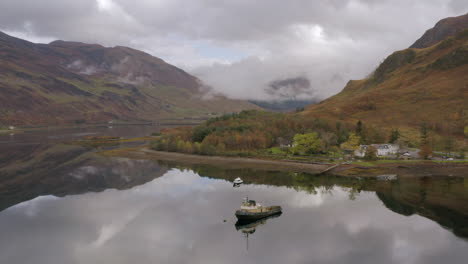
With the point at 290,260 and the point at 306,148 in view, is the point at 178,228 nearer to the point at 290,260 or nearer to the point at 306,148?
the point at 290,260

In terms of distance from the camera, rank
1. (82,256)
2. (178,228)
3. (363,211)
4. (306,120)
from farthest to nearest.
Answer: (306,120)
(363,211)
(178,228)
(82,256)

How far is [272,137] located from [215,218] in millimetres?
90555

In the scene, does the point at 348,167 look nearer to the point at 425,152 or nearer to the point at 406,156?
the point at 406,156

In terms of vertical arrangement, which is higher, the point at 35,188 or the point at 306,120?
the point at 306,120

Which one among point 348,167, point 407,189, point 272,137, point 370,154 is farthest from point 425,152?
point 272,137

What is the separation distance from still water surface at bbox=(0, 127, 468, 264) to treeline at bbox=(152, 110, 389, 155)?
29829 mm

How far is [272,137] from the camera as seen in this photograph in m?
153

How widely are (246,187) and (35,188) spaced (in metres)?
57.9

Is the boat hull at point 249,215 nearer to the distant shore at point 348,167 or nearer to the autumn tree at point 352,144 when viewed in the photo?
the distant shore at point 348,167

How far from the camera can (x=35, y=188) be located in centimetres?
9562

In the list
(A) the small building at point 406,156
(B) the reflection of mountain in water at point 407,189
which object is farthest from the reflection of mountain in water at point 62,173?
(A) the small building at point 406,156

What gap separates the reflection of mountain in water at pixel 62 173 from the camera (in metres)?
93.1

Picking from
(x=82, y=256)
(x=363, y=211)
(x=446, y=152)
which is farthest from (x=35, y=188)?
(x=446, y=152)

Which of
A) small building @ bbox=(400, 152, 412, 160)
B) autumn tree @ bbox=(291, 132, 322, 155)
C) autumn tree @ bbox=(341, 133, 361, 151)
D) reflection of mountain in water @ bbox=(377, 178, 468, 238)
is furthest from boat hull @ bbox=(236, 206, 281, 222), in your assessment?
autumn tree @ bbox=(341, 133, 361, 151)
